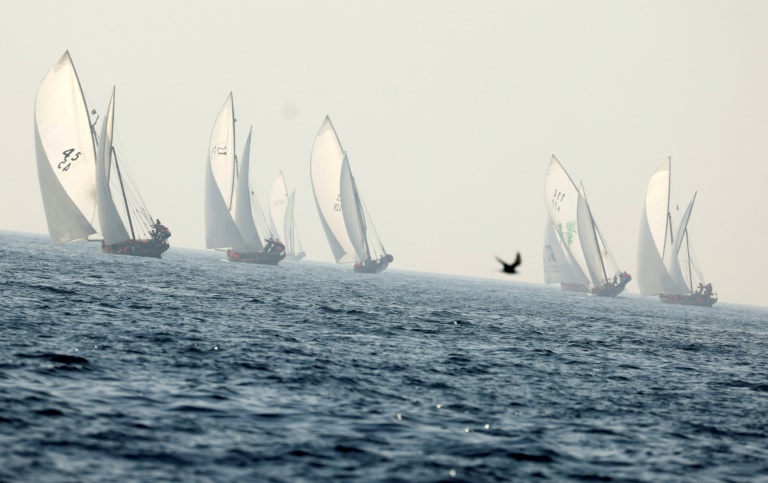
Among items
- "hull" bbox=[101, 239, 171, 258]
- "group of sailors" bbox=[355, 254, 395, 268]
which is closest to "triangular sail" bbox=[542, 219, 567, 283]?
"group of sailors" bbox=[355, 254, 395, 268]

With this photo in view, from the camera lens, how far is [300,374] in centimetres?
2353

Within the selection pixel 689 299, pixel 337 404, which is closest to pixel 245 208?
pixel 689 299

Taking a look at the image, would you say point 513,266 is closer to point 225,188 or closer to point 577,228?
point 225,188

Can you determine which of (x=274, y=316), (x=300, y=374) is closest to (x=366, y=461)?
(x=300, y=374)

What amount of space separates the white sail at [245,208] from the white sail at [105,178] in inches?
1053

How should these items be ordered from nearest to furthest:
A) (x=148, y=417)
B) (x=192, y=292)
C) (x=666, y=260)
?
(x=148, y=417) < (x=192, y=292) < (x=666, y=260)

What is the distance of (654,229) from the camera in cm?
13688

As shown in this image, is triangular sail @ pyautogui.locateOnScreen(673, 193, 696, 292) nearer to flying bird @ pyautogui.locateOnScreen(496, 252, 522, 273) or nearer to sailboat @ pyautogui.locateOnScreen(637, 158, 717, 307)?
sailboat @ pyautogui.locateOnScreen(637, 158, 717, 307)

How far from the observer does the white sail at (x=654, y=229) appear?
136m

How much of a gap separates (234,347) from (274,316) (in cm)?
1425

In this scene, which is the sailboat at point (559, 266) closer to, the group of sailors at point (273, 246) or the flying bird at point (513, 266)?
the group of sailors at point (273, 246)

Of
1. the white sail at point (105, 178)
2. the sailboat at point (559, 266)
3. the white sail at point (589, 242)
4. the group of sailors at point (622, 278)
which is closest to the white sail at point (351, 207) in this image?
the white sail at point (589, 242)

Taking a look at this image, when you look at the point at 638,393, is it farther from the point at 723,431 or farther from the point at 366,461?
the point at 366,461

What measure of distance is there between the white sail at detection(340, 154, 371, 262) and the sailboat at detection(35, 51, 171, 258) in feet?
144
